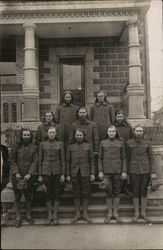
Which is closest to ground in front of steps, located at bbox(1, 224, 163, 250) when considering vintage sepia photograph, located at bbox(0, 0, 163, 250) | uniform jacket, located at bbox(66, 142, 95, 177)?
vintage sepia photograph, located at bbox(0, 0, 163, 250)

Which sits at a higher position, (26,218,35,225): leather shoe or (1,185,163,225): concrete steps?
(1,185,163,225): concrete steps

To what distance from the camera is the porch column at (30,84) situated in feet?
33.0

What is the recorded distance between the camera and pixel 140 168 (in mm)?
7215

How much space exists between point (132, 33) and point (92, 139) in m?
3.89

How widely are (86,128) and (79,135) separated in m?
0.50

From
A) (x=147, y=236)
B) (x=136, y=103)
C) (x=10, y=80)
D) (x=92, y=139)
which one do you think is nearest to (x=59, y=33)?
(x=10, y=80)

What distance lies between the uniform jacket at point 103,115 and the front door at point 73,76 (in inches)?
163

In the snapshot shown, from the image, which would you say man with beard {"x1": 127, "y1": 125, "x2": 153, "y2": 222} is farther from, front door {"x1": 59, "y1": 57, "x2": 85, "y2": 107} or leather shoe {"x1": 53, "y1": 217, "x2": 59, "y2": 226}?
front door {"x1": 59, "y1": 57, "x2": 85, "y2": 107}

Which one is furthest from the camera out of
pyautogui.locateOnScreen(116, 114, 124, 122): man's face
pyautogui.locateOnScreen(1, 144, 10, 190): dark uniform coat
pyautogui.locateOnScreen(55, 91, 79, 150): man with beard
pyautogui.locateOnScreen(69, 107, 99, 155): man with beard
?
pyautogui.locateOnScreen(1, 144, 10, 190): dark uniform coat

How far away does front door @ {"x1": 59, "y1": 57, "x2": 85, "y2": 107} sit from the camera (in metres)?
12.4

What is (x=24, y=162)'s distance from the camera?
285 inches

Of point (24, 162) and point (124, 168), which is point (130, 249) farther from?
point (24, 162)

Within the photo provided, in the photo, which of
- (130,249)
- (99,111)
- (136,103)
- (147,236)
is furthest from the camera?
(136,103)

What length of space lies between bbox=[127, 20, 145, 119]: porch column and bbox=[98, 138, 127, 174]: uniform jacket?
2.89 metres
